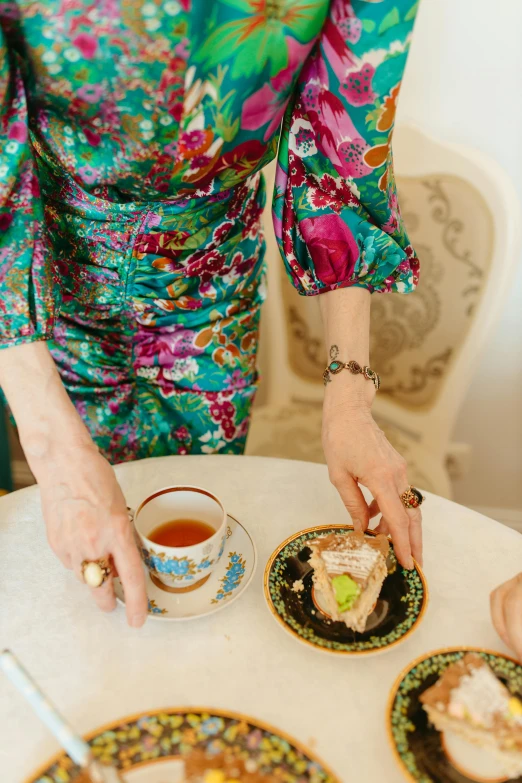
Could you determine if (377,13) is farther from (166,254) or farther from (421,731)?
(421,731)

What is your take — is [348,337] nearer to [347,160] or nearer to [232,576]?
[347,160]

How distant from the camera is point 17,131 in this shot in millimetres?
712

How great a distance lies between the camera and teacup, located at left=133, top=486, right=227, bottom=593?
698 mm

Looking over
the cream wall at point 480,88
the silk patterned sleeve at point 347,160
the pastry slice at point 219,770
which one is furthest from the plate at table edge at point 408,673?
the cream wall at point 480,88

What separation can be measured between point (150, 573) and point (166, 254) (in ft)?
1.54

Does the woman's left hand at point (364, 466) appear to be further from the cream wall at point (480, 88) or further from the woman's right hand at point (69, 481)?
the cream wall at point (480, 88)

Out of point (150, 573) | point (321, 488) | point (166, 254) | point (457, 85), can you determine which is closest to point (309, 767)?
point (150, 573)

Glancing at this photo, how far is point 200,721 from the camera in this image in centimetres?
58

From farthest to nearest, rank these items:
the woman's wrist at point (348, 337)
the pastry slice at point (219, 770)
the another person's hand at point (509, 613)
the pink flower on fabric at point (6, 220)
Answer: the woman's wrist at point (348, 337) < the pink flower on fabric at point (6, 220) < the another person's hand at point (509, 613) < the pastry slice at point (219, 770)

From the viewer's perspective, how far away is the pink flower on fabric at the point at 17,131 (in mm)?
711

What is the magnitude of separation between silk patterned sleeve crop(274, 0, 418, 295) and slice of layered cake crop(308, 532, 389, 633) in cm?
39

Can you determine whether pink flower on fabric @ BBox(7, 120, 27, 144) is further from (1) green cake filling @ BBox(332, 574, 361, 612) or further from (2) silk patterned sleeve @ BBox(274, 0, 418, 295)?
(1) green cake filling @ BBox(332, 574, 361, 612)

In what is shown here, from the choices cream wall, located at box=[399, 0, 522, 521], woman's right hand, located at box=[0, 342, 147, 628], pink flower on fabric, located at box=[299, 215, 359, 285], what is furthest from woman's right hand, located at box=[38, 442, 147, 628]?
cream wall, located at box=[399, 0, 522, 521]

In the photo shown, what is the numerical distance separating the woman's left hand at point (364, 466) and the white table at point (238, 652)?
0.22ft
